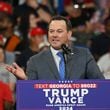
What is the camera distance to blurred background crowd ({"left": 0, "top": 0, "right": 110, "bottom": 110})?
27.8 feet

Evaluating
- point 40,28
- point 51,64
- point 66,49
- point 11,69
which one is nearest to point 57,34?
point 51,64

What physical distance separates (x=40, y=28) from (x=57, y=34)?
4.50m

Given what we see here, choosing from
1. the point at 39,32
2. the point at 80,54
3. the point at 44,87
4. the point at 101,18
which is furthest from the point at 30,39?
the point at 44,87

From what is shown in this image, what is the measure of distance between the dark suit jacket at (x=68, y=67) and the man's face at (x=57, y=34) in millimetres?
132

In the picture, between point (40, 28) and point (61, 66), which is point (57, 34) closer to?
point (61, 66)

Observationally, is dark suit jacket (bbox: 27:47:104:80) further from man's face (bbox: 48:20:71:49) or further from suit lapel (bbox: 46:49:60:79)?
man's face (bbox: 48:20:71:49)

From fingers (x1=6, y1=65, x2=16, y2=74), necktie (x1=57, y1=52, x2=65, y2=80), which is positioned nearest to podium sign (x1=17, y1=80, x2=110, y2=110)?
fingers (x1=6, y1=65, x2=16, y2=74)

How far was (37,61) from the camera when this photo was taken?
521cm

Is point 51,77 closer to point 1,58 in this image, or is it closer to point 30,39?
point 1,58

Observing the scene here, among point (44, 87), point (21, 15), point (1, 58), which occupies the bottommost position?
point (44, 87)

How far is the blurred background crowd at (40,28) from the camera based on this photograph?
8484mm

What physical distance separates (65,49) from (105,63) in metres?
3.63

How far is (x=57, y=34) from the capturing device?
5.22 meters

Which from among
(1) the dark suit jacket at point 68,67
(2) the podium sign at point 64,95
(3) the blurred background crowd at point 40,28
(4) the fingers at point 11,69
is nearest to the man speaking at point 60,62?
(1) the dark suit jacket at point 68,67
